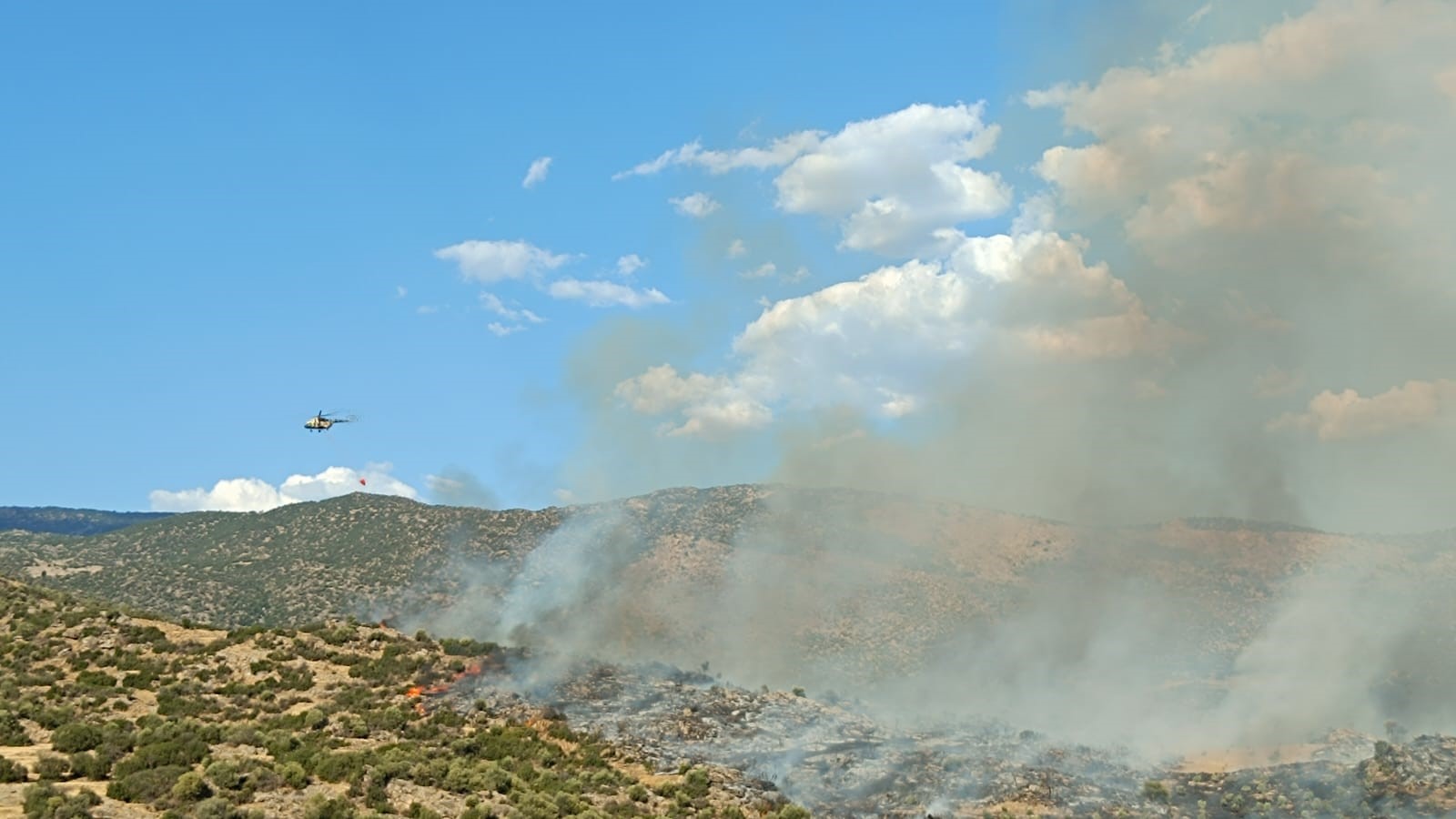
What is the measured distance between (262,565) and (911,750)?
251ft

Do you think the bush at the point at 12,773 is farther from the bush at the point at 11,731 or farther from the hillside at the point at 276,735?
the bush at the point at 11,731

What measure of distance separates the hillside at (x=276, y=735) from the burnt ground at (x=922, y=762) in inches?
83.8

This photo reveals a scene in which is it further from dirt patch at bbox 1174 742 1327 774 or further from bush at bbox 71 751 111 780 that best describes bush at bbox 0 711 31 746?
dirt patch at bbox 1174 742 1327 774

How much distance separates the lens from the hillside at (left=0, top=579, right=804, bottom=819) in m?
34.6

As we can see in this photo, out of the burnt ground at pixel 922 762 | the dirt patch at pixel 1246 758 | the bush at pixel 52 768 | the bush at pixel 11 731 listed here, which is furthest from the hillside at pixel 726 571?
the bush at pixel 52 768

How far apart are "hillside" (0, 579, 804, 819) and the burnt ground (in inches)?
83.8

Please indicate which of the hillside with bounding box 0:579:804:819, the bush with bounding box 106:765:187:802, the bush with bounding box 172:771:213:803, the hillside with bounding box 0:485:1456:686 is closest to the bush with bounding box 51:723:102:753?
the hillside with bounding box 0:579:804:819

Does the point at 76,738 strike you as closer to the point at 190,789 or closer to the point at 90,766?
the point at 90,766

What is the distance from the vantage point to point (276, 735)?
4306 centimetres

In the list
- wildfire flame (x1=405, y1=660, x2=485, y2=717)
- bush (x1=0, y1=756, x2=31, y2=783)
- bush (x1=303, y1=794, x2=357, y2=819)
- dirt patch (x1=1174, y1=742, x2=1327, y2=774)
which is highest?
wildfire flame (x1=405, y1=660, x2=485, y2=717)

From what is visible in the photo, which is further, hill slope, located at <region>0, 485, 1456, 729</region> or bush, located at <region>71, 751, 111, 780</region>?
hill slope, located at <region>0, 485, 1456, 729</region>

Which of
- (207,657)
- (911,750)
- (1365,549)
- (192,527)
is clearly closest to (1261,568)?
(1365,549)

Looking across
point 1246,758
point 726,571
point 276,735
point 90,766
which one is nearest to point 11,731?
point 90,766

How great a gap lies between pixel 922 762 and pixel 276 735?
24.5m
